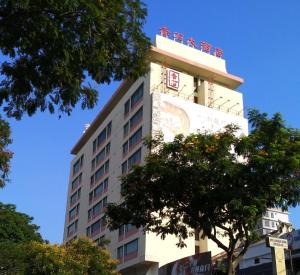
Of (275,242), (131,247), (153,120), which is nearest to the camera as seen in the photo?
(275,242)

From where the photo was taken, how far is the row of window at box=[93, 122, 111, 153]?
64938mm

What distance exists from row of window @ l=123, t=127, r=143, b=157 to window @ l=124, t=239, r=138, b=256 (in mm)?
10949

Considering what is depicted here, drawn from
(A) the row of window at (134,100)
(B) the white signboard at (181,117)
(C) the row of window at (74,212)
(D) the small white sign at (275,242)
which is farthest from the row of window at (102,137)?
(D) the small white sign at (275,242)

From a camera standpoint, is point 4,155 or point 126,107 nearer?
point 4,155

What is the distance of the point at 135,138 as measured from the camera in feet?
180

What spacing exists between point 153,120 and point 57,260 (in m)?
23.3

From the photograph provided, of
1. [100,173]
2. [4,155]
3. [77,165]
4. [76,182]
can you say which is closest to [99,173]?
[100,173]

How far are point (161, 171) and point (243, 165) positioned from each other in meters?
2.63

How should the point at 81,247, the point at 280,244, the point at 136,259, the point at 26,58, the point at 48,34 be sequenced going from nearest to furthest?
the point at 48,34
the point at 26,58
the point at 280,244
the point at 81,247
the point at 136,259

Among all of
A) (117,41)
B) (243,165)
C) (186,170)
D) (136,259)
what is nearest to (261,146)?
(243,165)

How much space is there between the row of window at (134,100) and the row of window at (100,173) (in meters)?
8.00

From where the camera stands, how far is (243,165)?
15156mm

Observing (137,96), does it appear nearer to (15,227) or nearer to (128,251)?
(128,251)

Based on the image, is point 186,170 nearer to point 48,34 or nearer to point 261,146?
point 261,146
